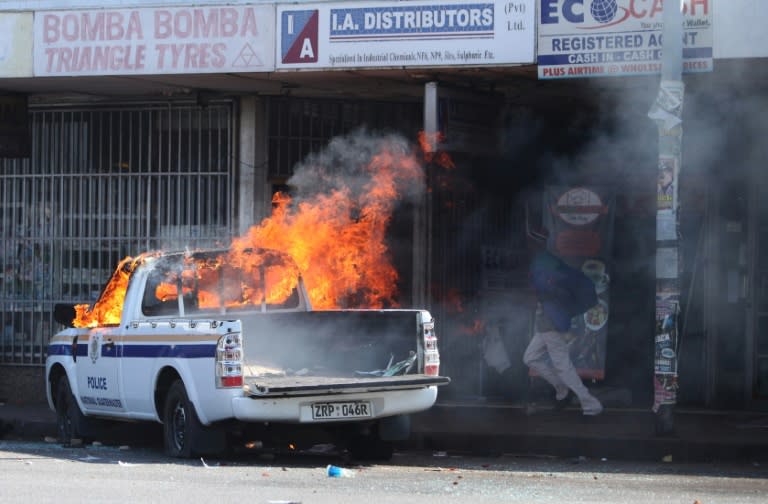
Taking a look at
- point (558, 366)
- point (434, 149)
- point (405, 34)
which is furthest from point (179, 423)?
point (405, 34)

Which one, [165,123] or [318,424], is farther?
[165,123]

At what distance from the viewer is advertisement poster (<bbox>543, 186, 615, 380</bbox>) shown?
15.1m

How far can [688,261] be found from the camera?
1505 centimetres

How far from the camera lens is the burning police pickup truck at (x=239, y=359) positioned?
33.4 ft

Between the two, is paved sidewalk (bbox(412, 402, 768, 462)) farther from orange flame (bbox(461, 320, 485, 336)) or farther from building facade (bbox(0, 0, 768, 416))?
orange flame (bbox(461, 320, 485, 336))

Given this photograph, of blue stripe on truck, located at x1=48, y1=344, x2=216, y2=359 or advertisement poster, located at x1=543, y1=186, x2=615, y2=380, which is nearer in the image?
blue stripe on truck, located at x1=48, y1=344, x2=216, y2=359

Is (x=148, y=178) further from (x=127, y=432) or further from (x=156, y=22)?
(x=127, y=432)

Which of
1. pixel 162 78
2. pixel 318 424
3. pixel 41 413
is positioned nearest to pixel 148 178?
pixel 162 78

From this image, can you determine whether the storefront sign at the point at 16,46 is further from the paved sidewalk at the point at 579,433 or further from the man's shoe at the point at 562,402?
the man's shoe at the point at 562,402

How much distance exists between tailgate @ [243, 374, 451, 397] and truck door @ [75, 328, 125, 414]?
5.82ft

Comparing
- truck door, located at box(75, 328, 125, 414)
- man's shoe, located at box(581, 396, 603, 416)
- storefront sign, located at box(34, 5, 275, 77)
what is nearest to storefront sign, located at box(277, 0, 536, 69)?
storefront sign, located at box(34, 5, 275, 77)

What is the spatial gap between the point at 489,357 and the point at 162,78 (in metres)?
4.90

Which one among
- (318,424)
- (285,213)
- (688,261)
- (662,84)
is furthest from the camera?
(688,261)

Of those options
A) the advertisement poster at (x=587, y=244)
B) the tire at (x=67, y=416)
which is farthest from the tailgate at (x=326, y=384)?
the advertisement poster at (x=587, y=244)
